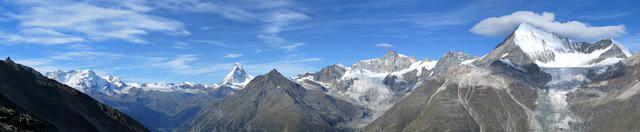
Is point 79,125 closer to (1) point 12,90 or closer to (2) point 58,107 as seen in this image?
(2) point 58,107

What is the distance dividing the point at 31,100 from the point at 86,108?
25632mm

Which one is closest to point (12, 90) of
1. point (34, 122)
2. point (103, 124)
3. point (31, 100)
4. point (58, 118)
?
point (31, 100)

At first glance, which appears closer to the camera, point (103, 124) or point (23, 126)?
point (23, 126)

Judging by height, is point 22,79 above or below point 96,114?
above

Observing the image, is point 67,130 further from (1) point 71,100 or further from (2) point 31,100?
(1) point 71,100

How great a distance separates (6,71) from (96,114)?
4666cm

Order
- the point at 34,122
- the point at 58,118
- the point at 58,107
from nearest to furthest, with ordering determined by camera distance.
Answer: the point at 34,122
the point at 58,118
the point at 58,107

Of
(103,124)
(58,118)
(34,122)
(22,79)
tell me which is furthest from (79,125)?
(34,122)

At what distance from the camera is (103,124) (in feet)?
639

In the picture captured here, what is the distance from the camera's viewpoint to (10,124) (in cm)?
6594

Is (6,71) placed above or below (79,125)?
above

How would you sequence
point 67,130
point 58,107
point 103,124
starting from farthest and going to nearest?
point 103,124 → point 58,107 → point 67,130

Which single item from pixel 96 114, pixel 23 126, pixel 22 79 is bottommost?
pixel 23 126

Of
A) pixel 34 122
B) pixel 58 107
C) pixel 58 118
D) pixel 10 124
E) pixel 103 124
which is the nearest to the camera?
pixel 10 124
